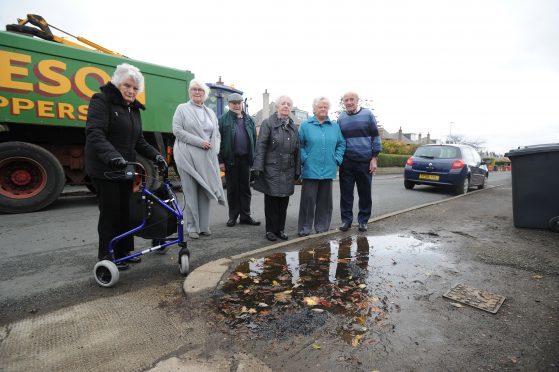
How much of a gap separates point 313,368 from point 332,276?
4.44 ft

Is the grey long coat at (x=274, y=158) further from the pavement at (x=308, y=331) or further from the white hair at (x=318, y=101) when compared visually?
the pavement at (x=308, y=331)

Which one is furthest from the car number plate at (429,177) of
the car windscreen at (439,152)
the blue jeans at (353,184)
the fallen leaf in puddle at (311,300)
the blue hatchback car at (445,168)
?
the fallen leaf in puddle at (311,300)

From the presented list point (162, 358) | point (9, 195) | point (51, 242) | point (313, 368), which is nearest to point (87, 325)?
point (162, 358)

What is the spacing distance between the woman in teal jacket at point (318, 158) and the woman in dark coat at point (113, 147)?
7.36ft

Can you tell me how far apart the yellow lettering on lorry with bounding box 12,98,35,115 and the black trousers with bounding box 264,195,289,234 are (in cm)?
499

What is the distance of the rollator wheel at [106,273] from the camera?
9.02 ft

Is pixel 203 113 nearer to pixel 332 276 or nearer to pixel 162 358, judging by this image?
pixel 332 276

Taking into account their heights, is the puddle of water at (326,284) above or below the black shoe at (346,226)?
below

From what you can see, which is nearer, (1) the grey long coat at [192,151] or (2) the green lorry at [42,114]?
(1) the grey long coat at [192,151]

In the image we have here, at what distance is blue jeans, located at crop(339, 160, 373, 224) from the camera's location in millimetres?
4926

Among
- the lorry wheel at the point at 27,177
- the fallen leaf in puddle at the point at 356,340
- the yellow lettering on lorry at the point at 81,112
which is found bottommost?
the fallen leaf in puddle at the point at 356,340

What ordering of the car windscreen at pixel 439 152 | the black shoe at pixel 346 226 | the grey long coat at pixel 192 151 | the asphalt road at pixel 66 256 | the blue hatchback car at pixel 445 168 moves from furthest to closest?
1. the car windscreen at pixel 439 152
2. the blue hatchback car at pixel 445 168
3. the black shoe at pixel 346 226
4. the grey long coat at pixel 192 151
5. the asphalt road at pixel 66 256

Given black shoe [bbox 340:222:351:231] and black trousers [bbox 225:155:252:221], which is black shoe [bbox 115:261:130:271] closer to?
black trousers [bbox 225:155:252:221]

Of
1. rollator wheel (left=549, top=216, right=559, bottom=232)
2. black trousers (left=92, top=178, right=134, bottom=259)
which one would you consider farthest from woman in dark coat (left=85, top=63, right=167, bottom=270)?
rollator wheel (left=549, top=216, right=559, bottom=232)
